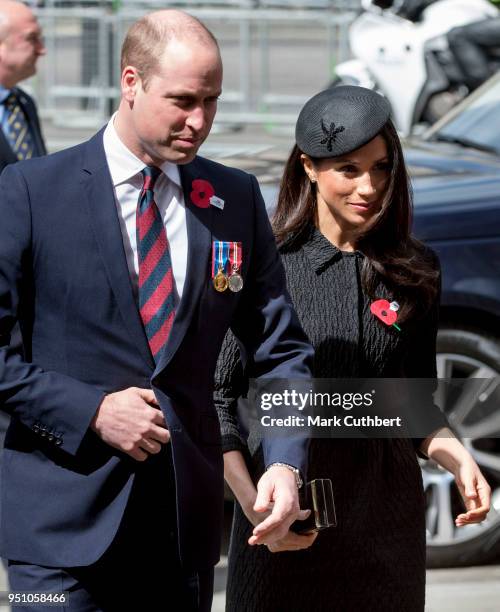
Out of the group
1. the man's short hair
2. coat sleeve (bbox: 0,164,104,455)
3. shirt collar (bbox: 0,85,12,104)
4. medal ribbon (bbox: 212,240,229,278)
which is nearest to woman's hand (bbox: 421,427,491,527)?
medal ribbon (bbox: 212,240,229,278)

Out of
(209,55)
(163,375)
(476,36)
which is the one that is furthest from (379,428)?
(476,36)

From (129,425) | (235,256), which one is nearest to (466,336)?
(235,256)

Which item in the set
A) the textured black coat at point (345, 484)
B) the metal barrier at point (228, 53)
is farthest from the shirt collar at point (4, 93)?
the metal barrier at point (228, 53)

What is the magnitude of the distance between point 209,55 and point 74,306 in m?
0.54

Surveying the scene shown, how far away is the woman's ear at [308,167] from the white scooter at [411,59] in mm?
7259

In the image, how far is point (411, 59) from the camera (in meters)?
11.1

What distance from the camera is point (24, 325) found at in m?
2.84

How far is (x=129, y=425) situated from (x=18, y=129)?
331cm

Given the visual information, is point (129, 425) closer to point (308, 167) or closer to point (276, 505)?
point (276, 505)

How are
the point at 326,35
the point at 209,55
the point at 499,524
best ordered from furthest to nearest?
the point at 326,35 < the point at 499,524 < the point at 209,55

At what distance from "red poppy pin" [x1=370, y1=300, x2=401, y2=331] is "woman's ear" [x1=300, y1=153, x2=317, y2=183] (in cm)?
34

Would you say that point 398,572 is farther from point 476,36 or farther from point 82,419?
point 476,36

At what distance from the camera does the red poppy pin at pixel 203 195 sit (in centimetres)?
295

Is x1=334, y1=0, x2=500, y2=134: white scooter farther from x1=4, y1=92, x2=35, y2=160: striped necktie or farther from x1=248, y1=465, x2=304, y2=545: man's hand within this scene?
x1=248, y1=465, x2=304, y2=545: man's hand
